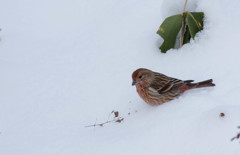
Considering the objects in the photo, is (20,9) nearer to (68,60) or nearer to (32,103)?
(68,60)

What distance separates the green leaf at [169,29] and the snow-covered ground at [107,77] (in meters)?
0.15

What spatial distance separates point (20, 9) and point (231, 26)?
13.0 feet

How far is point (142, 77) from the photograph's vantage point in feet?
18.9

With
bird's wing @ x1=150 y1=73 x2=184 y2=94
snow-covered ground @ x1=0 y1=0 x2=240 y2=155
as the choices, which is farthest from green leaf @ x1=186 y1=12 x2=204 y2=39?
bird's wing @ x1=150 y1=73 x2=184 y2=94

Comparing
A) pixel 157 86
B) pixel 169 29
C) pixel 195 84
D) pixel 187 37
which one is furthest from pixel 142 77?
pixel 187 37

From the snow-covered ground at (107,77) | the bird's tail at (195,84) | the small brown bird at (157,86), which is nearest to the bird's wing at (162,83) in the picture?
the small brown bird at (157,86)

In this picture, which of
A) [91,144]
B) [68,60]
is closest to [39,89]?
[68,60]

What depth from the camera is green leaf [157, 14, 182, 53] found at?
20.6 ft

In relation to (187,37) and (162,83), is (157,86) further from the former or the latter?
(187,37)

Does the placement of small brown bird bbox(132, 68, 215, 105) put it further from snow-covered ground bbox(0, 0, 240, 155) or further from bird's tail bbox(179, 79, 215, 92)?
snow-covered ground bbox(0, 0, 240, 155)

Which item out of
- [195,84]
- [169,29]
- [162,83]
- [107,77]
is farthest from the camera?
[107,77]

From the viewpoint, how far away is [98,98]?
607 centimetres

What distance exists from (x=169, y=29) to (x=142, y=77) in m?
0.97

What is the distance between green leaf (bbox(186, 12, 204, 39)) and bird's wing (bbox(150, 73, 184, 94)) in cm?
86
